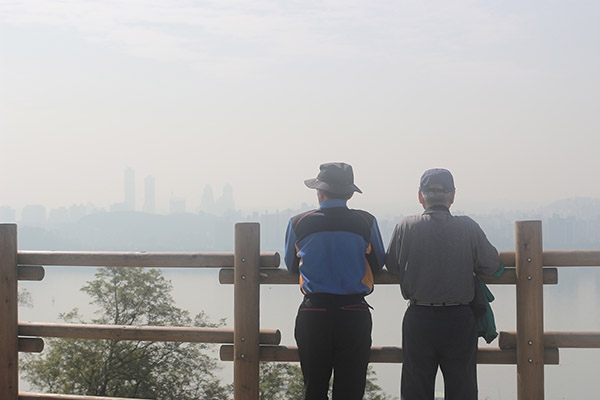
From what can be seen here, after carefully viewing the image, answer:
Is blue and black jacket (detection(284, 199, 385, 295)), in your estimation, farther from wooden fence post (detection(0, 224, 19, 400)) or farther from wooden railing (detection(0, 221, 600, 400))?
wooden fence post (detection(0, 224, 19, 400))

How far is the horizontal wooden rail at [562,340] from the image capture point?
4773 millimetres

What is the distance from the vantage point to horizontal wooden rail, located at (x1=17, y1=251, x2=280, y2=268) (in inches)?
200

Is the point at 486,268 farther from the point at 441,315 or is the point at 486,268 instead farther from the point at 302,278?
the point at 302,278

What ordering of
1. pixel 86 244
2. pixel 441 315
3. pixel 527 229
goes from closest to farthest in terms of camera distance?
1. pixel 441 315
2. pixel 527 229
3. pixel 86 244

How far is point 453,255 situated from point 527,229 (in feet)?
2.63

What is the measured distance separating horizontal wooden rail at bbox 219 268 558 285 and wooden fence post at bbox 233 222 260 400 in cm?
7

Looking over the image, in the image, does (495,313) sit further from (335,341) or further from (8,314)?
(335,341)

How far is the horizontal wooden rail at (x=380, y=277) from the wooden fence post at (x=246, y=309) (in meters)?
0.07

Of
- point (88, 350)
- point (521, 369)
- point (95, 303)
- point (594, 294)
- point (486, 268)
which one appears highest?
point (486, 268)

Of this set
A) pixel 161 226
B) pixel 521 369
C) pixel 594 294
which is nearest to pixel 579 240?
pixel 594 294

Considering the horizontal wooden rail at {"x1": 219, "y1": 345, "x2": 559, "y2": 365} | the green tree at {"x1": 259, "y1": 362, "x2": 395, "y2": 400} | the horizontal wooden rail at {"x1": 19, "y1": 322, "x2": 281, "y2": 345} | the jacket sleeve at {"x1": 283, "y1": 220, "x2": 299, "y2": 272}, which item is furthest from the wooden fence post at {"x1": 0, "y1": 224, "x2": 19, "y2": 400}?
the green tree at {"x1": 259, "y1": 362, "x2": 395, "y2": 400}

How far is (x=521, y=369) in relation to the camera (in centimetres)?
476

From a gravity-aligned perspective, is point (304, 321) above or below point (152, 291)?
above

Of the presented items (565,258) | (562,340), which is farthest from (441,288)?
(562,340)
